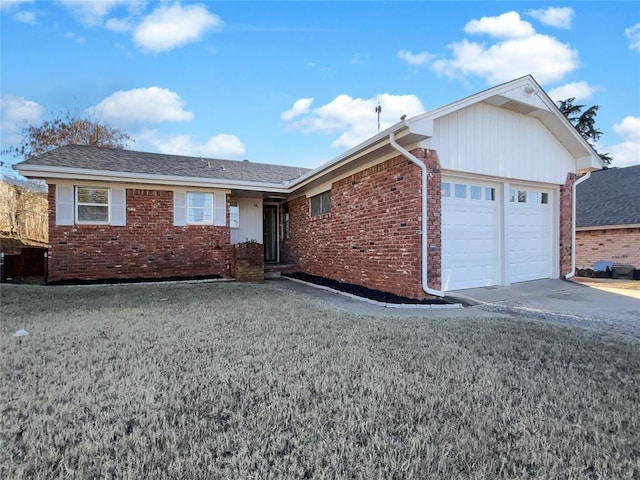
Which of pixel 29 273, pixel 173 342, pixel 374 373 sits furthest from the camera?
pixel 29 273

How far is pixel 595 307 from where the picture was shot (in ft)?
19.8


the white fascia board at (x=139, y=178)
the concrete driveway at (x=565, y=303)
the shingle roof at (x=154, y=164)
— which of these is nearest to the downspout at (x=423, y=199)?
the concrete driveway at (x=565, y=303)

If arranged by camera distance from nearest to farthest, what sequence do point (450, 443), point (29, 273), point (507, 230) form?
point (450, 443) → point (507, 230) → point (29, 273)

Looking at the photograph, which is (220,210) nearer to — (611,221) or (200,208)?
(200,208)

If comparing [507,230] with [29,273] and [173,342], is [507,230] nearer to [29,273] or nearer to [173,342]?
[173,342]

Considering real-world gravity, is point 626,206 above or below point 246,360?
above

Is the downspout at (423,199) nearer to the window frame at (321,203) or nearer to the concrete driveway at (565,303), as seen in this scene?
the concrete driveway at (565,303)

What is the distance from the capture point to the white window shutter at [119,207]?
32.9 feet

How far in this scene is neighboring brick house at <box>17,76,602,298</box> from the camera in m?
6.74

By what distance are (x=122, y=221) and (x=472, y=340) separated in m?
10.0

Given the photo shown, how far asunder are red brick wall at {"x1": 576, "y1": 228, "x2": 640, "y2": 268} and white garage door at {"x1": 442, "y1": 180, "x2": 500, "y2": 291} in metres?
8.71

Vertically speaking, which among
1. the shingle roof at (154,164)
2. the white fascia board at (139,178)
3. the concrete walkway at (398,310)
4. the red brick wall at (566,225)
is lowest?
the concrete walkway at (398,310)

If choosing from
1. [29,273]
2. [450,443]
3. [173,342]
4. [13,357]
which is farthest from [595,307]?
[29,273]

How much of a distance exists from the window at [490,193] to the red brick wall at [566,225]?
2482mm
